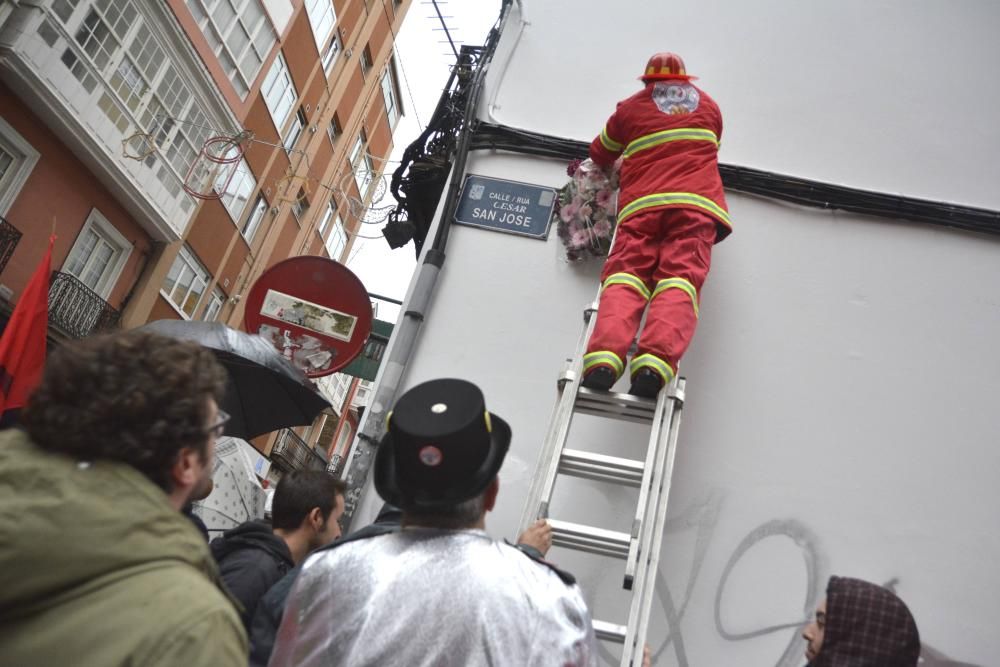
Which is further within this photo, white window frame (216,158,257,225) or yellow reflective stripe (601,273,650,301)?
white window frame (216,158,257,225)

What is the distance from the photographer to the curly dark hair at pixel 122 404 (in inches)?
57.3

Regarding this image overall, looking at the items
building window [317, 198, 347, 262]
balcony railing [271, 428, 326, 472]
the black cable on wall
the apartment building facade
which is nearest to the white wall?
the black cable on wall

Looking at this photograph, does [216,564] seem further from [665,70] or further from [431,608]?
[665,70]

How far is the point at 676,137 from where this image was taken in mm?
4301

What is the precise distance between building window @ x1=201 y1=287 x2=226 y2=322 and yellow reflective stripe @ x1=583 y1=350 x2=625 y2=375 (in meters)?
19.0

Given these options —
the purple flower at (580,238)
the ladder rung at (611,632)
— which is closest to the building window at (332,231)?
the purple flower at (580,238)

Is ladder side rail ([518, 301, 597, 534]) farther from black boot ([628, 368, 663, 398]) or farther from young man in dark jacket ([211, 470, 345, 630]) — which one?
young man in dark jacket ([211, 470, 345, 630])

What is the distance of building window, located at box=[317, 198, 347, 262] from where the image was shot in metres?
27.4

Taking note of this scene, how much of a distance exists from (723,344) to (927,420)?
1.07m

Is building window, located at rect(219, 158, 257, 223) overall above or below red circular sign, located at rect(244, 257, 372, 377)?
above

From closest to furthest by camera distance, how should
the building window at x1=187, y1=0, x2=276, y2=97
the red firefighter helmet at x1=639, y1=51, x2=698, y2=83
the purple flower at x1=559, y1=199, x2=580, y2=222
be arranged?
the red firefighter helmet at x1=639, y1=51, x2=698, y2=83 < the purple flower at x1=559, y1=199, x2=580, y2=222 < the building window at x1=187, y1=0, x2=276, y2=97

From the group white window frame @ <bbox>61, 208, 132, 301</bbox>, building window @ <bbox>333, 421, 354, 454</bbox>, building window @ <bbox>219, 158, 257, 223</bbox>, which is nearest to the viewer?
white window frame @ <bbox>61, 208, 132, 301</bbox>

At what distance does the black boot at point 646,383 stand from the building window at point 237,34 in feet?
55.8

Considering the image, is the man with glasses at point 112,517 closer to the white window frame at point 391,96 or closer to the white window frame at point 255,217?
the white window frame at point 255,217
